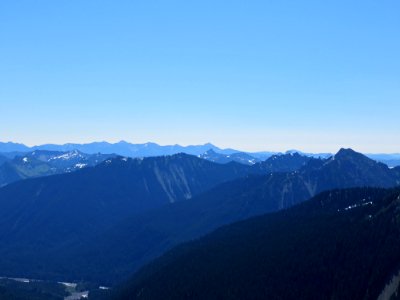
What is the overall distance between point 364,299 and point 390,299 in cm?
1215

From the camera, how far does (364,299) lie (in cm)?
19975

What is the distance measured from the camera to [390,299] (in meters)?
189
